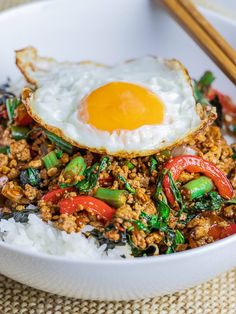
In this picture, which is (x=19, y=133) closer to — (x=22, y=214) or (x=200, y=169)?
(x=22, y=214)

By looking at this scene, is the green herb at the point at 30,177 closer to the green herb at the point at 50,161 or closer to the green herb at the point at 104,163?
the green herb at the point at 50,161

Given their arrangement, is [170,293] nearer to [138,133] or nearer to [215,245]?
[215,245]

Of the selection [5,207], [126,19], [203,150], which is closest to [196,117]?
[203,150]

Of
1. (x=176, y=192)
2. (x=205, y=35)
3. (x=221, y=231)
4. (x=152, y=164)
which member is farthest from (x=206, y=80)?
(x=221, y=231)

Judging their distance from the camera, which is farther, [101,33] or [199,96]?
[101,33]

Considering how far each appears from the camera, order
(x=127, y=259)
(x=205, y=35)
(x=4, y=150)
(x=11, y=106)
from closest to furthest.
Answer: (x=127, y=259) → (x=4, y=150) → (x=11, y=106) → (x=205, y=35)

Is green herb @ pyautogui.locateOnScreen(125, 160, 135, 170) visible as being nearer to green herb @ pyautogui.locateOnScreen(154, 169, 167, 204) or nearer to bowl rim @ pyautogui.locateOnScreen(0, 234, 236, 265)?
green herb @ pyautogui.locateOnScreen(154, 169, 167, 204)

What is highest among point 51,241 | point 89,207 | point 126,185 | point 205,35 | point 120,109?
point 205,35
